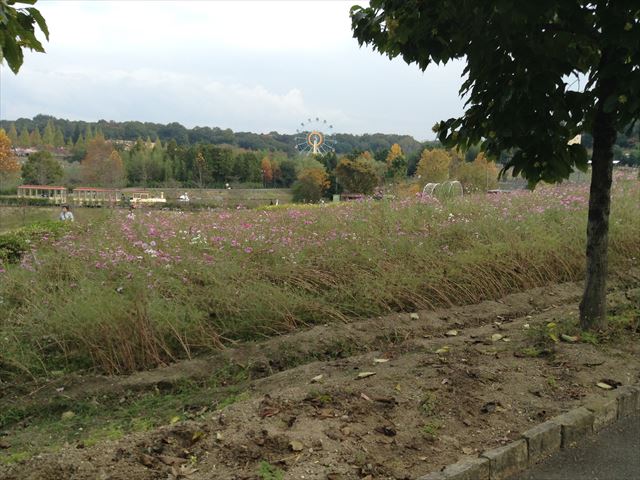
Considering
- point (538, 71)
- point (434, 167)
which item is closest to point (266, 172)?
point (434, 167)

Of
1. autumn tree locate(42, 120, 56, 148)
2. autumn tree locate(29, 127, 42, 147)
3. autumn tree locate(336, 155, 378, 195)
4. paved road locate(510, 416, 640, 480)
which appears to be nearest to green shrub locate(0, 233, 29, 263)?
paved road locate(510, 416, 640, 480)

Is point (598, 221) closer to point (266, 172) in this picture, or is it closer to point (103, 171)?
point (103, 171)

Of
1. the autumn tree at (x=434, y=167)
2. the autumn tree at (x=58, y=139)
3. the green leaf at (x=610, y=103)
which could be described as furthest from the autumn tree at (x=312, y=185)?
the autumn tree at (x=58, y=139)

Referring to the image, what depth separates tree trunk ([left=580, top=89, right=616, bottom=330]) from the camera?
4.92 meters

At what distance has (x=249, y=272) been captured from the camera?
20.7ft

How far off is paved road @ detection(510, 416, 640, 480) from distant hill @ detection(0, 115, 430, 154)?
82.7 meters

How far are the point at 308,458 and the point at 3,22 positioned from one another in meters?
2.50

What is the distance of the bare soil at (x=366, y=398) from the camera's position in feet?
9.43

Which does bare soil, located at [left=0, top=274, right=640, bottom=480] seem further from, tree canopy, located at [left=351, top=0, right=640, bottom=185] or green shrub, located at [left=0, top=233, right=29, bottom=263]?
green shrub, located at [left=0, top=233, right=29, bottom=263]

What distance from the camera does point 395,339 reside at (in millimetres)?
5375

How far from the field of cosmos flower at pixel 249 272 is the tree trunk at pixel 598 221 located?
159cm

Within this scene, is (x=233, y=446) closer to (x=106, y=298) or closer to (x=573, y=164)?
(x=106, y=298)

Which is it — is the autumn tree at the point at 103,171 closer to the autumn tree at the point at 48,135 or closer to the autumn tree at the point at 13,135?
the autumn tree at the point at 13,135

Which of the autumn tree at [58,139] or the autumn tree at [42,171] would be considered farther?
the autumn tree at [58,139]
